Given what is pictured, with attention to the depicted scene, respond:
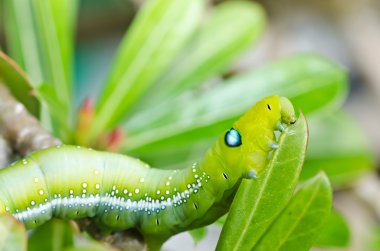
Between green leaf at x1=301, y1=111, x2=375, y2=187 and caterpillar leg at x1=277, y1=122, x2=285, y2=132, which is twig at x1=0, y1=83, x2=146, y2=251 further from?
green leaf at x1=301, y1=111, x2=375, y2=187

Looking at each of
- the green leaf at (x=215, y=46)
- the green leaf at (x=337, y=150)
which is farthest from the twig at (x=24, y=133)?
the green leaf at (x=337, y=150)

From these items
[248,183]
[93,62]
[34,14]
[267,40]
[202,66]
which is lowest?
[93,62]

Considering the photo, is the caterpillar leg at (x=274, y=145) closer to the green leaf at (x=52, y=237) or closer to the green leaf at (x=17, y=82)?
the green leaf at (x=52, y=237)

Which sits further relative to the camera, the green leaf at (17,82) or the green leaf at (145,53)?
the green leaf at (145,53)

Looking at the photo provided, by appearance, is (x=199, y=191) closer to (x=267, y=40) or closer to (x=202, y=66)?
(x=202, y=66)

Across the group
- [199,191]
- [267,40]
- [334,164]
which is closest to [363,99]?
[267,40]

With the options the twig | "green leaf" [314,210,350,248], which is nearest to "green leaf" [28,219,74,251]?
the twig
